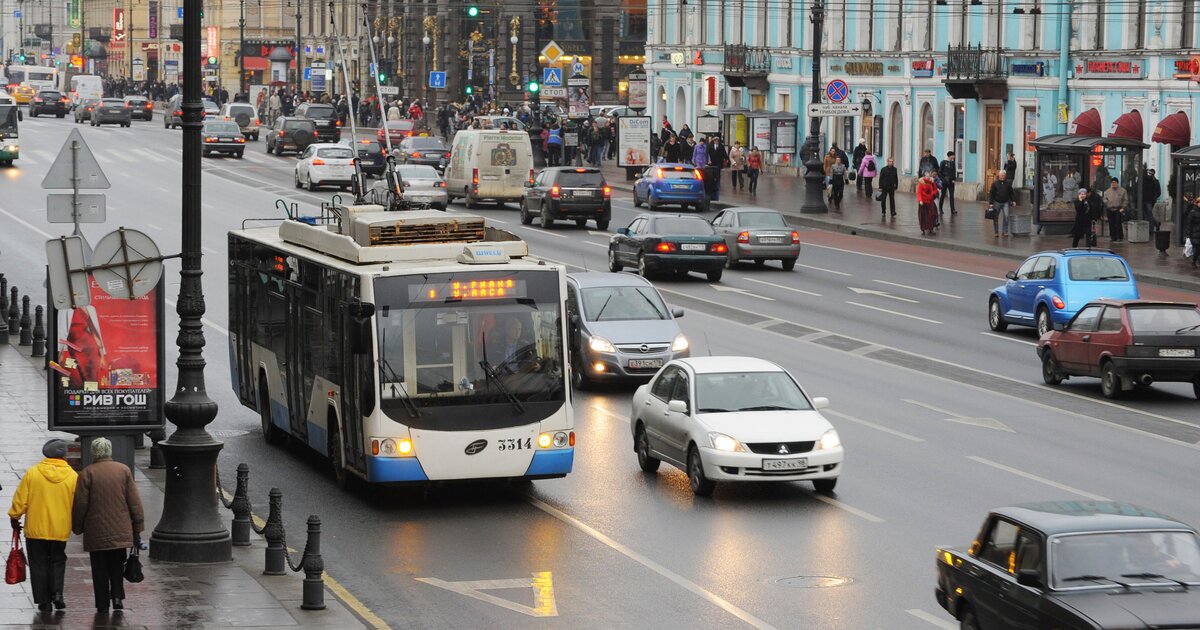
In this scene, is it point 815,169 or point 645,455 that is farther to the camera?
point 815,169

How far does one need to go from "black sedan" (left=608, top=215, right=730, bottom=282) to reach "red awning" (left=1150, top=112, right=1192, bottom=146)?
15397mm

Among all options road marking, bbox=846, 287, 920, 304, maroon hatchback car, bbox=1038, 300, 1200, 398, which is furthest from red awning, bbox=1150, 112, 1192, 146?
maroon hatchback car, bbox=1038, 300, 1200, 398

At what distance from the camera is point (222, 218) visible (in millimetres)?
50312

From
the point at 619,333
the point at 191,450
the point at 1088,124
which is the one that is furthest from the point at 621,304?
the point at 1088,124

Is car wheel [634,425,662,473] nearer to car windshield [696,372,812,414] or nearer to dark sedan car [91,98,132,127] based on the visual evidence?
car windshield [696,372,812,414]

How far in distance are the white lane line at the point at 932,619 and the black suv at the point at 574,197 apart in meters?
35.8

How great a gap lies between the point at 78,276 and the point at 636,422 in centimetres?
639

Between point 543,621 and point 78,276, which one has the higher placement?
point 78,276

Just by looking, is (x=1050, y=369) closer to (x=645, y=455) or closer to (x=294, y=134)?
(x=645, y=455)

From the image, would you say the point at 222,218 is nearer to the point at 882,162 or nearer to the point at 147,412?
the point at 882,162

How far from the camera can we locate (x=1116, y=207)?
45438 mm

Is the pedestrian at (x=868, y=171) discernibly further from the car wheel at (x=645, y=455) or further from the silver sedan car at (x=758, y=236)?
the car wheel at (x=645, y=455)

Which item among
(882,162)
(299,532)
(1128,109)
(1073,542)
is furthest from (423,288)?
(882,162)

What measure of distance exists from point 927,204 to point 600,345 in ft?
76.7
